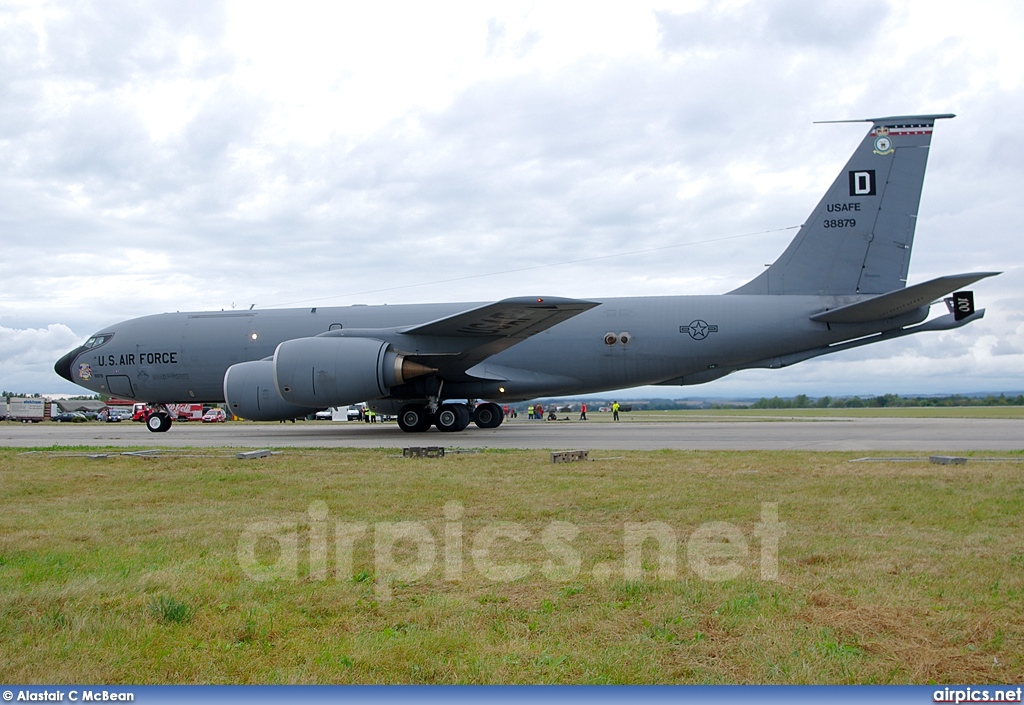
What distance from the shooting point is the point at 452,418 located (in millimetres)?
18234

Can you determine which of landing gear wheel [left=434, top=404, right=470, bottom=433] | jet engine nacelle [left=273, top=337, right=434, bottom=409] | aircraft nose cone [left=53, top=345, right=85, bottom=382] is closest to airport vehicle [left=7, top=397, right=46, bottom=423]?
aircraft nose cone [left=53, top=345, right=85, bottom=382]

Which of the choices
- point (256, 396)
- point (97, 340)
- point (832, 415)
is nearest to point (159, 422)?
point (97, 340)

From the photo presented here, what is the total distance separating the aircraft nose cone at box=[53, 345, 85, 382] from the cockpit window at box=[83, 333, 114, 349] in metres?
0.21

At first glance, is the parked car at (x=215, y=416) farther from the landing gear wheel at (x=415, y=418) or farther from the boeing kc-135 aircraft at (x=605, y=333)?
the landing gear wheel at (x=415, y=418)

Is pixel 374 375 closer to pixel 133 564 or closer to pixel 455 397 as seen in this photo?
pixel 455 397

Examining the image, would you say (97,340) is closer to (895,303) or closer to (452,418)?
(452,418)

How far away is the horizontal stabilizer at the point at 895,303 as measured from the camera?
1521 cm

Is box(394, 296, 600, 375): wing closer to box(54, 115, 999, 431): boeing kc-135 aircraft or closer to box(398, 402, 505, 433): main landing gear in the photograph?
box(54, 115, 999, 431): boeing kc-135 aircraft

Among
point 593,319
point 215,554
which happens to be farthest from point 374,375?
point 215,554

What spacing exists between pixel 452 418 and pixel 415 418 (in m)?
0.94

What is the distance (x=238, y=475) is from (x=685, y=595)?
6.41 meters

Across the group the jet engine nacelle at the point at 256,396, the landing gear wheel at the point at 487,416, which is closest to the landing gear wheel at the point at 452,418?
the landing gear wheel at the point at 487,416

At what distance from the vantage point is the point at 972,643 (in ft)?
9.92

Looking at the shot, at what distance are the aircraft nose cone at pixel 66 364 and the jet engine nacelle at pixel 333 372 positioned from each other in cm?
925
